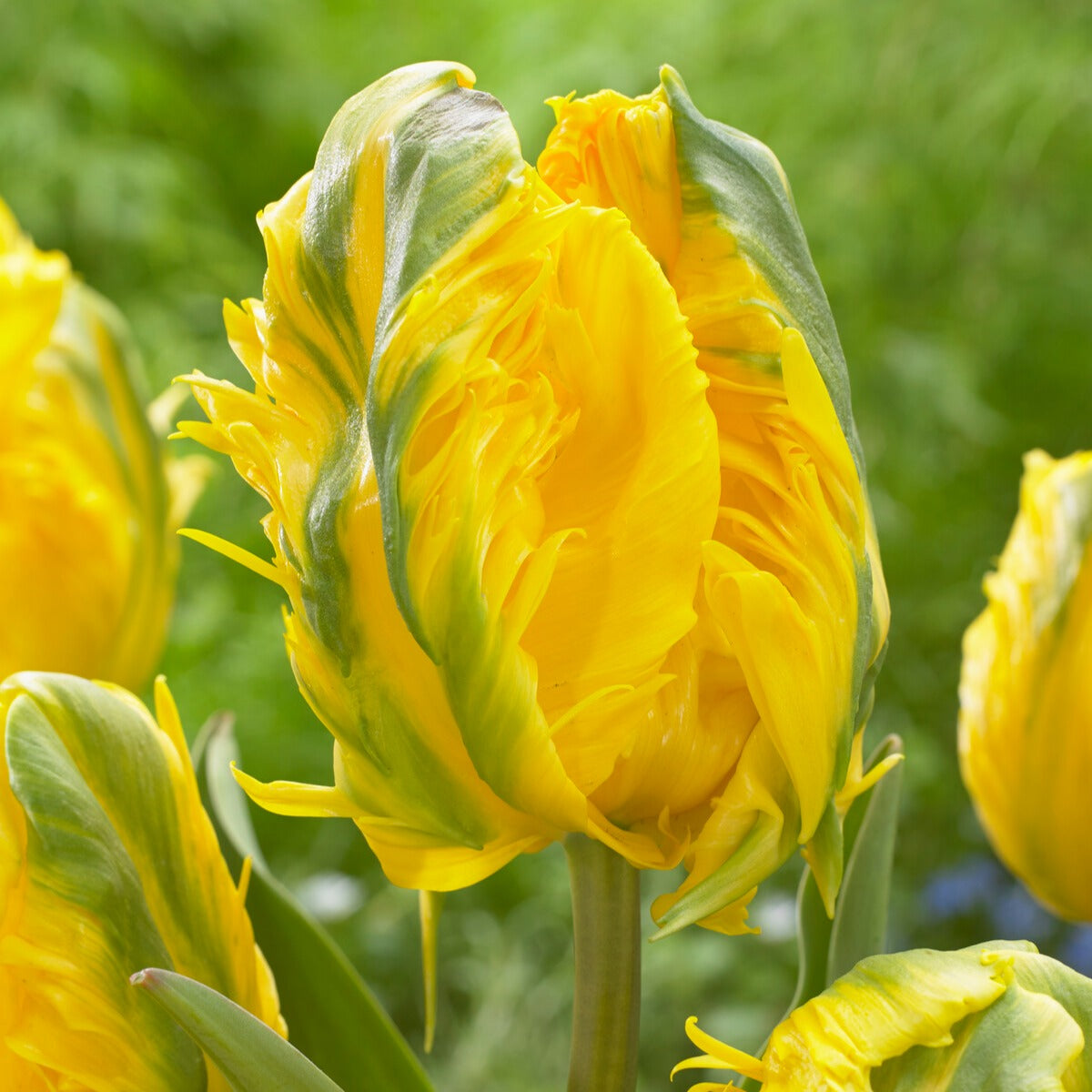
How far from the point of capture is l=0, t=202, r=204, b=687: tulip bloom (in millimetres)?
389

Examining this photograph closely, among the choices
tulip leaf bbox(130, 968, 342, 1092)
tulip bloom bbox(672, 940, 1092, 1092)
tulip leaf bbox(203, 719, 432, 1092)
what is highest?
tulip bloom bbox(672, 940, 1092, 1092)

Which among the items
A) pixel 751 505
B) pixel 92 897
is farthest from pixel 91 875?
pixel 751 505

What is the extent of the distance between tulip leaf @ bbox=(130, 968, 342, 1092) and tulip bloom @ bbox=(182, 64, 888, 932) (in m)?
0.03

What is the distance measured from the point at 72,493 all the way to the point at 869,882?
0.23 meters

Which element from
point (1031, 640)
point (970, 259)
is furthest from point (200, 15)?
point (1031, 640)

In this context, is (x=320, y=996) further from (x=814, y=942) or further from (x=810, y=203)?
(x=810, y=203)

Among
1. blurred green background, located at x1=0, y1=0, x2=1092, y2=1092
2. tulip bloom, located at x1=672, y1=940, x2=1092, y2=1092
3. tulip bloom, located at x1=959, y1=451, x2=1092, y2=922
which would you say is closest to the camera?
tulip bloom, located at x1=672, y1=940, x2=1092, y2=1092

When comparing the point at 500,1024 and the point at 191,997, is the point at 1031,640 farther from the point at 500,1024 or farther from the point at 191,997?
Result: the point at 500,1024

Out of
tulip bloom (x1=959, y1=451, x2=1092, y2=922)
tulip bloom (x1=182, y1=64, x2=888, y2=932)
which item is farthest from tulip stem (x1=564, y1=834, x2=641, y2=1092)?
tulip bloom (x1=959, y1=451, x2=1092, y2=922)

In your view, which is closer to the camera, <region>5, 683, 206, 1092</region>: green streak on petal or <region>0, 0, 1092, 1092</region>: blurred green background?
<region>5, 683, 206, 1092</region>: green streak on petal

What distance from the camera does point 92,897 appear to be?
22cm

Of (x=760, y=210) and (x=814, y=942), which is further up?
(x=760, y=210)

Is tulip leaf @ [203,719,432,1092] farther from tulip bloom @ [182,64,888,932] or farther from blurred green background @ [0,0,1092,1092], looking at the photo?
blurred green background @ [0,0,1092,1092]

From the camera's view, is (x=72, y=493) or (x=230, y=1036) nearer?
(x=230, y=1036)
